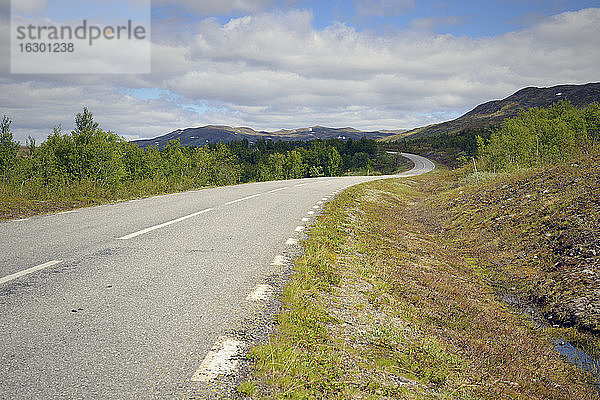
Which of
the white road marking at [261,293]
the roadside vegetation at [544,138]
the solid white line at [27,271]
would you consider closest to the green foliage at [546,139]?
the roadside vegetation at [544,138]

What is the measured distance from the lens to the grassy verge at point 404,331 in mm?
3520

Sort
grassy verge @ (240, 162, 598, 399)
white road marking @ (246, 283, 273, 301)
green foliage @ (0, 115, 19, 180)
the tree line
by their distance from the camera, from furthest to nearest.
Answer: green foliage @ (0, 115, 19, 180) → the tree line → white road marking @ (246, 283, 273, 301) → grassy verge @ (240, 162, 598, 399)

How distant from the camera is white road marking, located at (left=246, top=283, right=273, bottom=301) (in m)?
4.95

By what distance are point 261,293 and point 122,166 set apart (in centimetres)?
6059

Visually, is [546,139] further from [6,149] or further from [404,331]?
[6,149]

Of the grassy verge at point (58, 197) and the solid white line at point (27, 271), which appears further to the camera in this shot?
the grassy verge at point (58, 197)

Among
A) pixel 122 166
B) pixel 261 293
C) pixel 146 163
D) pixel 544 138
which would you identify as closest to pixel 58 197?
pixel 261 293

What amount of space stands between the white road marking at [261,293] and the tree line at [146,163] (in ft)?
39.0

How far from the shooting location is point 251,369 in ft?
10.8

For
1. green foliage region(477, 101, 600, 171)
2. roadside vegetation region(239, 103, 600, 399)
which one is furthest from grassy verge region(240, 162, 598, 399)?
green foliage region(477, 101, 600, 171)

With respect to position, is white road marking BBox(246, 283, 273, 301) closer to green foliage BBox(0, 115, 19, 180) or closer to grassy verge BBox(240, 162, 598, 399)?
grassy verge BBox(240, 162, 598, 399)

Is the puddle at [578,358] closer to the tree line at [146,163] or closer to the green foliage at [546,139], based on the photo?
the tree line at [146,163]

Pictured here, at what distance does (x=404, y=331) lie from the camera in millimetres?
5027

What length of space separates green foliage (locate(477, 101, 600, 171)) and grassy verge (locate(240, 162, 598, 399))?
16471mm
